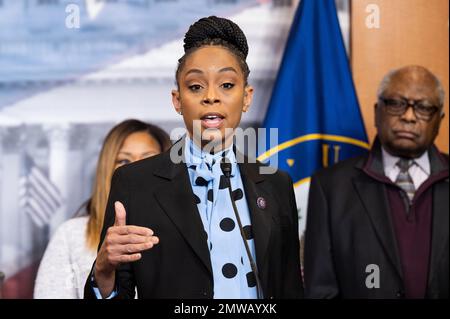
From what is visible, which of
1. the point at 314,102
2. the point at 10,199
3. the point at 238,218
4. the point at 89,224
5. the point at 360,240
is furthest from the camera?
the point at 10,199

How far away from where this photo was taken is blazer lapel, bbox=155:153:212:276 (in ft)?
3.40

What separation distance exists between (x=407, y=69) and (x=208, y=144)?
1347 mm

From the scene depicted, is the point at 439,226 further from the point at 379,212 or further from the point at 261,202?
the point at 261,202

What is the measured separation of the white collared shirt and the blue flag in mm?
332

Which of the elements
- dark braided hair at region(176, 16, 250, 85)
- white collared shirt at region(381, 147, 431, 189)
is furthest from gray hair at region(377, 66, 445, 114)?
dark braided hair at region(176, 16, 250, 85)

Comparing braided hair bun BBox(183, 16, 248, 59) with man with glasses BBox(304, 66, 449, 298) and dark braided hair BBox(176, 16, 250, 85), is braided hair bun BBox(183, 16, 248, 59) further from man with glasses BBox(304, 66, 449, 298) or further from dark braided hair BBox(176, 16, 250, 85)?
man with glasses BBox(304, 66, 449, 298)

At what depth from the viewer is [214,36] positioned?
3.58ft

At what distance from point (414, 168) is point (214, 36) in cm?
126

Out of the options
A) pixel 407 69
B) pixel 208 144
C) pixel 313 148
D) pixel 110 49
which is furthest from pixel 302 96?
pixel 208 144

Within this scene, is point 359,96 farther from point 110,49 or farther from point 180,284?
point 180,284

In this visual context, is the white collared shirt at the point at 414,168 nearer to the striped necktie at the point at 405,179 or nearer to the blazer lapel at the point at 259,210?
the striped necktie at the point at 405,179

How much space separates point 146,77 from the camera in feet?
8.76

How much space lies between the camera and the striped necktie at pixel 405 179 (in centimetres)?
213

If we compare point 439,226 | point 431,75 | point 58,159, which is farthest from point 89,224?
point 431,75
